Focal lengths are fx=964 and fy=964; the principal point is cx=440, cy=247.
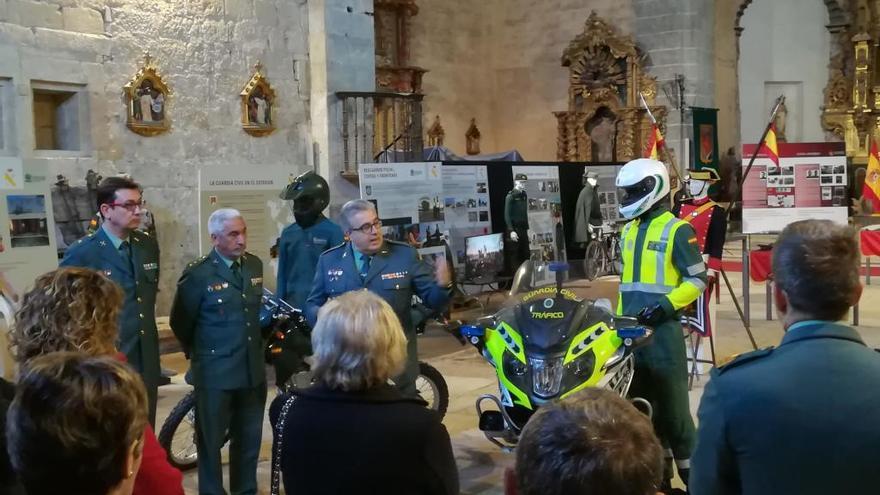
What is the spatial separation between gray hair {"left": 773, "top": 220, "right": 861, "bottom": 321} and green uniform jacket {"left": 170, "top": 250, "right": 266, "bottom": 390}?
2640 mm

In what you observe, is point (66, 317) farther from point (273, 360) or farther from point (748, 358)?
point (273, 360)

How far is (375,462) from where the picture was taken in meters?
2.25

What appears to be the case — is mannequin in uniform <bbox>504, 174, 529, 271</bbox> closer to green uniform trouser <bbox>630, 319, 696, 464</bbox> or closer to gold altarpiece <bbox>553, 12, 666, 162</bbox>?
gold altarpiece <bbox>553, 12, 666, 162</bbox>

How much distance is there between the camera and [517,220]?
11.8 meters

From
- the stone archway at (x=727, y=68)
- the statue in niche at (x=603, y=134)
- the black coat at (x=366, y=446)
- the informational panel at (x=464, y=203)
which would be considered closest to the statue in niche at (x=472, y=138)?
the statue in niche at (x=603, y=134)

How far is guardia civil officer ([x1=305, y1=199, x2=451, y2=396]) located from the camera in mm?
4262

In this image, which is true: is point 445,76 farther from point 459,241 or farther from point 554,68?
point 459,241

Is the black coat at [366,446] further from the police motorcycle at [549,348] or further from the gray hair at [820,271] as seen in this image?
the police motorcycle at [549,348]

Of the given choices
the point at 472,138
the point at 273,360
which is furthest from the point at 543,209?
the point at 273,360

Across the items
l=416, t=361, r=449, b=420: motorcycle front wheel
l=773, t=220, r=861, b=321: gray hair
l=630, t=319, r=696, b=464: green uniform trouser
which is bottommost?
l=416, t=361, r=449, b=420: motorcycle front wheel

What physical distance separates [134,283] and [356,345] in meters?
2.10

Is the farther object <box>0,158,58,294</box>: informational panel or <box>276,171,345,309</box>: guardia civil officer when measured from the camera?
<box>0,158,58,294</box>: informational panel

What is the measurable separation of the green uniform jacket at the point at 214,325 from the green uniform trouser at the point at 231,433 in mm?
75

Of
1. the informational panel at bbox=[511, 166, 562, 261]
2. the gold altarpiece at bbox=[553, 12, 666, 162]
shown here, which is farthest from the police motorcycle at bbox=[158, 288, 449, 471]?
the gold altarpiece at bbox=[553, 12, 666, 162]
